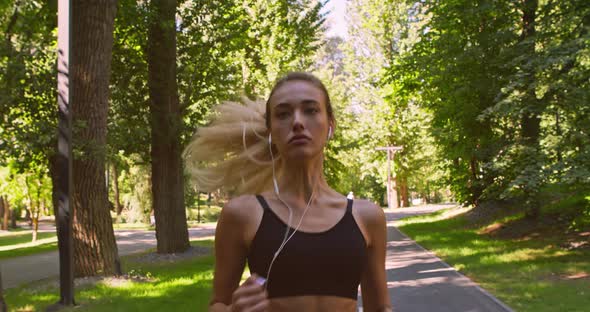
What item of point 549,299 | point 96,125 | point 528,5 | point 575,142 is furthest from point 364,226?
point 528,5

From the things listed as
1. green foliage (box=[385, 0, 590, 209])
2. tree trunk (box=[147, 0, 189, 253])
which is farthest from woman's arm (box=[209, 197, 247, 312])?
tree trunk (box=[147, 0, 189, 253])

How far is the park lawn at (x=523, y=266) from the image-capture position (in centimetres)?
1121

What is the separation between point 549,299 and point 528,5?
30.3 ft

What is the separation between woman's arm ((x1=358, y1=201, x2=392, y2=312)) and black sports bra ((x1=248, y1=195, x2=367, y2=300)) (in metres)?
0.16

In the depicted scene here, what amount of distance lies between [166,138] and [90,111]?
7709 mm

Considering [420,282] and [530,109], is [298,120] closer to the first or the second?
[420,282]

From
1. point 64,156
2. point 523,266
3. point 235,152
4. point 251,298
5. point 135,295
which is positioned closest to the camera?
point 251,298

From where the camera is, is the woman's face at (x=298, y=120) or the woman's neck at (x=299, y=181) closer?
the woman's face at (x=298, y=120)

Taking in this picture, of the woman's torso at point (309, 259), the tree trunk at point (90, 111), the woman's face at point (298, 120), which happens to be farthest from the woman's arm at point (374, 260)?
the tree trunk at point (90, 111)

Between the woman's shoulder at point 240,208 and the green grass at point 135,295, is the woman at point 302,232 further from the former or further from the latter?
the green grass at point 135,295

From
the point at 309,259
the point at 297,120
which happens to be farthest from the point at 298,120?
the point at 309,259

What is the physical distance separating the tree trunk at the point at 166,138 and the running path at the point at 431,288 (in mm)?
6976

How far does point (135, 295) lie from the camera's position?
455 inches

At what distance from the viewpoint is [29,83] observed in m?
13.3
